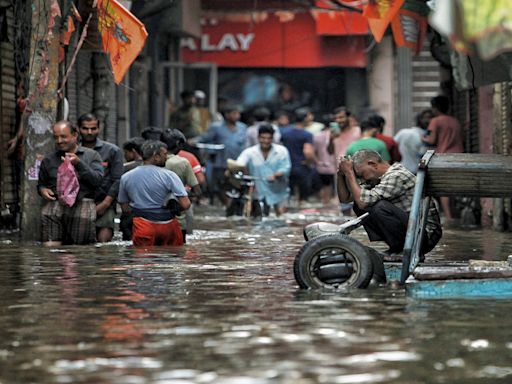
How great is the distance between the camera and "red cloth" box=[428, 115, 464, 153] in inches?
854

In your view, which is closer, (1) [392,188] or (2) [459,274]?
(2) [459,274]

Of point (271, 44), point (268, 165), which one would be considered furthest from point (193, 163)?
point (271, 44)

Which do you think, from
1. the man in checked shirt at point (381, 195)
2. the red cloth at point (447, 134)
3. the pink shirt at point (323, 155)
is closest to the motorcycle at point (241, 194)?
the red cloth at point (447, 134)

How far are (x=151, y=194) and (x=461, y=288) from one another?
5.80m

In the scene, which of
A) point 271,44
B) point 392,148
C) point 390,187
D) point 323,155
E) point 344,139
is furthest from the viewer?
point 271,44

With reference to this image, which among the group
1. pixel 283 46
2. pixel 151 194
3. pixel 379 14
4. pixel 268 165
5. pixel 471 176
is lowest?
pixel 151 194

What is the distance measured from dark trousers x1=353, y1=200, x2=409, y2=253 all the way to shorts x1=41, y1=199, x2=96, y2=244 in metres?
5.09

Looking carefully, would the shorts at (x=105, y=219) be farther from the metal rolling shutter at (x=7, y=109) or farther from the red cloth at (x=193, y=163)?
the metal rolling shutter at (x=7, y=109)

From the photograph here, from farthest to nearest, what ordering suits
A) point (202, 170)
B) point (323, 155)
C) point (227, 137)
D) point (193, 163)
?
1. point (323, 155)
2. point (227, 137)
3. point (202, 170)
4. point (193, 163)

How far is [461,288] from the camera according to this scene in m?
9.72

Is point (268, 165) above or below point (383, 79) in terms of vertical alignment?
below

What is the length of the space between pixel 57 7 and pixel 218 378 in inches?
407

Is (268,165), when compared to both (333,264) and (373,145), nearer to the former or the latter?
(373,145)

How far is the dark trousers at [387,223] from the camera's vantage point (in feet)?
36.6
